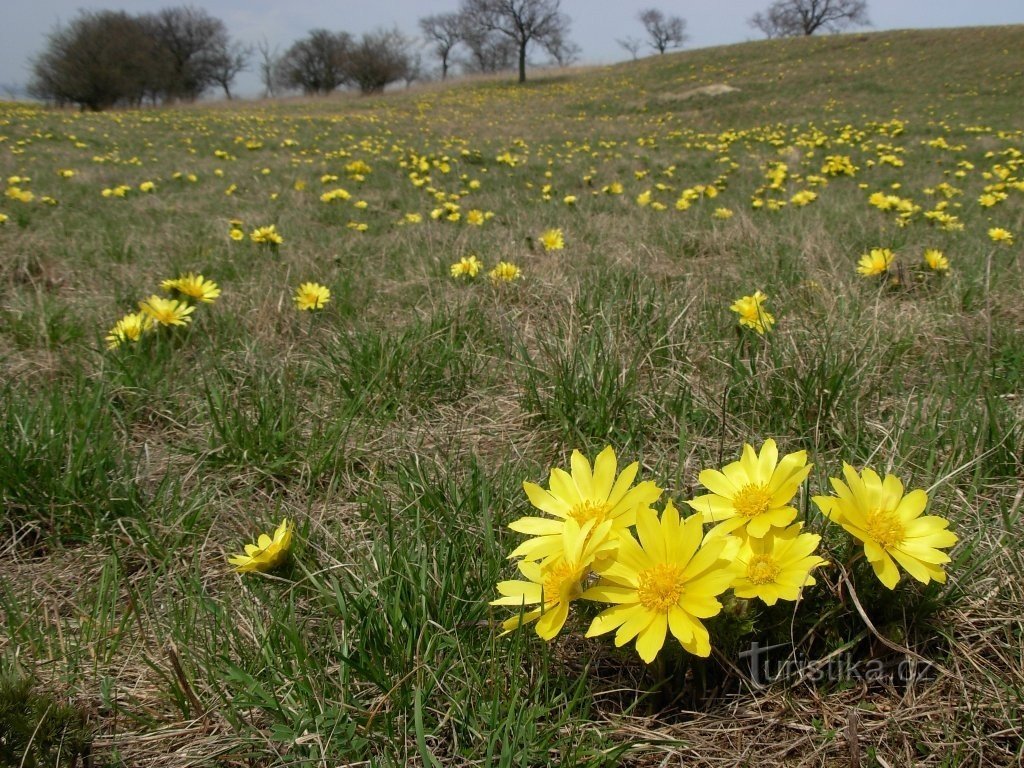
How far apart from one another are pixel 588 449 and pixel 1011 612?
110 centimetres

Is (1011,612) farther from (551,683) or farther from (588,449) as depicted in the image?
(588,449)

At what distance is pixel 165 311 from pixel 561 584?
256cm

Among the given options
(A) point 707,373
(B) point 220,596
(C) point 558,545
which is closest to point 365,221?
(A) point 707,373

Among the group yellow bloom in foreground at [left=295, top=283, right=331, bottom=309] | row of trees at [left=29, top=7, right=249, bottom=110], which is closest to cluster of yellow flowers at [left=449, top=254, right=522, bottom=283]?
yellow bloom in foreground at [left=295, top=283, right=331, bottom=309]

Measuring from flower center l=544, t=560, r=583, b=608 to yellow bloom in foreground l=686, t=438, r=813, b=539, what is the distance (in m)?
0.29

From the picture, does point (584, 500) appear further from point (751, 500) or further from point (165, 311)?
point (165, 311)

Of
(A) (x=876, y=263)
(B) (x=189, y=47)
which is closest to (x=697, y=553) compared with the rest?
(A) (x=876, y=263)

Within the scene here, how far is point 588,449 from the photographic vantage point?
1.98 m

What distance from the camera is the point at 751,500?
121 cm

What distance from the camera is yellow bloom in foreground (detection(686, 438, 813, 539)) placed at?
3.69 feet

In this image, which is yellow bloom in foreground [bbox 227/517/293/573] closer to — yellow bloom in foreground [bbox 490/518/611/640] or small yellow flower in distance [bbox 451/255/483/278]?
yellow bloom in foreground [bbox 490/518/611/640]

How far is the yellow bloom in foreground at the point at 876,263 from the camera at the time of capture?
129 inches

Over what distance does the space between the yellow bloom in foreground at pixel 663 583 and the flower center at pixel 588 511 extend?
0.43 feet

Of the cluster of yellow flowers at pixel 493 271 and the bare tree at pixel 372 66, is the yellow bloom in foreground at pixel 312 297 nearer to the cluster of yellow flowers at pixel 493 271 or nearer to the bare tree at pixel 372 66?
the cluster of yellow flowers at pixel 493 271
